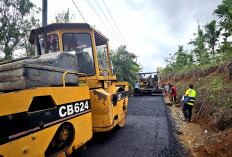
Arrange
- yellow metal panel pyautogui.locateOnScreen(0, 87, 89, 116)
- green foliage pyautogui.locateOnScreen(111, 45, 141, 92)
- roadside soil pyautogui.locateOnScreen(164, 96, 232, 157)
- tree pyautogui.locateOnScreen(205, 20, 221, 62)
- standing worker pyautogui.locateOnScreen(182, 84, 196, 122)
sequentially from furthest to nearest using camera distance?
tree pyautogui.locateOnScreen(205, 20, 221, 62) < green foliage pyautogui.locateOnScreen(111, 45, 141, 92) < standing worker pyautogui.locateOnScreen(182, 84, 196, 122) < roadside soil pyautogui.locateOnScreen(164, 96, 232, 157) < yellow metal panel pyautogui.locateOnScreen(0, 87, 89, 116)

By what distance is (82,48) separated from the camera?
2979 millimetres

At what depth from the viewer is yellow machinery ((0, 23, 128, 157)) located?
1.26 metres

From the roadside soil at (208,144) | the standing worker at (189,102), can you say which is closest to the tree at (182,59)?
the standing worker at (189,102)

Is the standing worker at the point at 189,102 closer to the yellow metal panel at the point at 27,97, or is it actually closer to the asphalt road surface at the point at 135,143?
the asphalt road surface at the point at 135,143

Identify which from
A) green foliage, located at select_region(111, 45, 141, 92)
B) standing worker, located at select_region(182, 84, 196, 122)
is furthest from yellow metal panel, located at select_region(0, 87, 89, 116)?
green foliage, located at select_region(111, 45, 141, 92)

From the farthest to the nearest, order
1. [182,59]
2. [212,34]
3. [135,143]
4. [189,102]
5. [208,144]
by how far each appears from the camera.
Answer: [182,59], [212,34], [189,102], [135,143], [208,144]

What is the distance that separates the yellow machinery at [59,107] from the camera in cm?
126

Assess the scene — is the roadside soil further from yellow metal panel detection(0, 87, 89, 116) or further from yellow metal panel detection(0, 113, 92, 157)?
yellow metal panel detection(0, 87, 89, 116)

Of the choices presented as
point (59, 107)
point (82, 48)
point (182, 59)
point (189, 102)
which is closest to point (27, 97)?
point (59, 107)

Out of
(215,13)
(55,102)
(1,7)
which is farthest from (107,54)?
(215,13)

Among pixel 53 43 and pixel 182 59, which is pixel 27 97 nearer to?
pixel 53 43

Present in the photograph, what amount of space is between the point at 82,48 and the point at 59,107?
161 cm

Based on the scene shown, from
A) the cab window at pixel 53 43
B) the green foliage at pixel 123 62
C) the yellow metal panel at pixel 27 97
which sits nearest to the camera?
the yellow metal panel at pixel 27 97

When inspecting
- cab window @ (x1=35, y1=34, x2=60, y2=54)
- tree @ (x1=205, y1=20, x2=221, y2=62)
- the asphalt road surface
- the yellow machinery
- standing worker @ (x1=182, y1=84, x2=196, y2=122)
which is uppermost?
tree @ (x1=205, y1=20, x2=221, y2=62)
